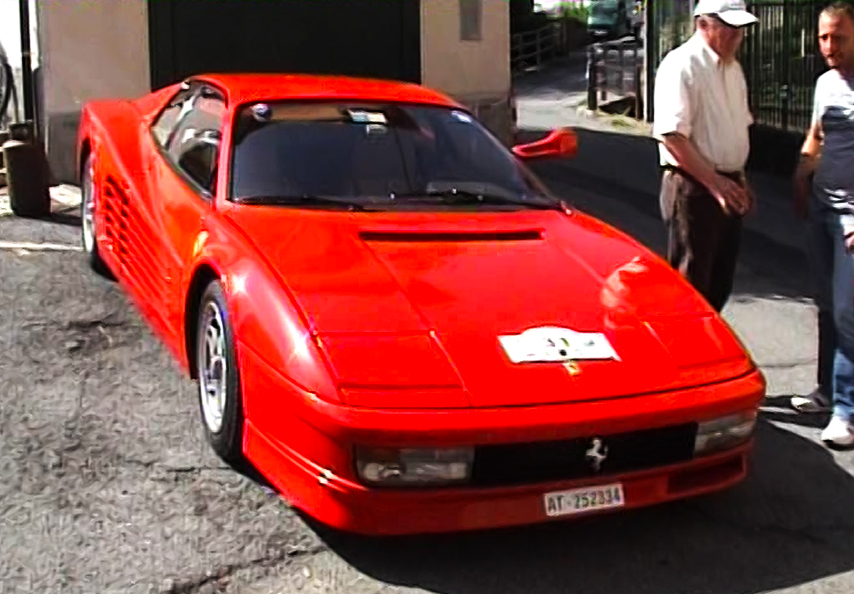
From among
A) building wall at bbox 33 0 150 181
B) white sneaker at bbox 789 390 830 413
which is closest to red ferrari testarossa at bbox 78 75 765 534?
white sneaker at bbox 789 390 830 413

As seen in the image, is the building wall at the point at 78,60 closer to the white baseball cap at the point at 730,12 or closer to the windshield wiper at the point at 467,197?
the windshield wiper at the point at 467,197

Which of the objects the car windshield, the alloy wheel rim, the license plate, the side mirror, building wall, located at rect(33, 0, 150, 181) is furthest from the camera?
building wall, located at rect(33, 0, 150, 181)

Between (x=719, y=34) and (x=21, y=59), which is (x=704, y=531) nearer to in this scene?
(x=719, y=34)

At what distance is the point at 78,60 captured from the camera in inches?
395

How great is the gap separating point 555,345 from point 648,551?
0.73m

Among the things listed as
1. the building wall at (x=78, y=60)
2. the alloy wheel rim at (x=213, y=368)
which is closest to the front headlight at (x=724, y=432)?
the alloy wheel rim at (x=213, y=368)

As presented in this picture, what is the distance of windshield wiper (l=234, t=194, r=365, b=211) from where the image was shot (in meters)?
5.00

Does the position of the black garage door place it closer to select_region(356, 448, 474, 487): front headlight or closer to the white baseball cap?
the white baseball cap

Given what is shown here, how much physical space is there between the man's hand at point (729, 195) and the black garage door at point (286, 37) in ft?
20.3

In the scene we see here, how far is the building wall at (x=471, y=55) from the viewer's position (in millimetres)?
11633

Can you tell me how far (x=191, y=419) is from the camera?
16.6 feet

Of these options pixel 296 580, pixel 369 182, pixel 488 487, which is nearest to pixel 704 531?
pixel 488 487

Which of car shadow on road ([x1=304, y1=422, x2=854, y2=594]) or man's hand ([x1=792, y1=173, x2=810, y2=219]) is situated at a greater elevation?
man's hand ([x1=792, y1=173, x2=810, y2=219])

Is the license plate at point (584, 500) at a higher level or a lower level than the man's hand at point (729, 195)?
lower
